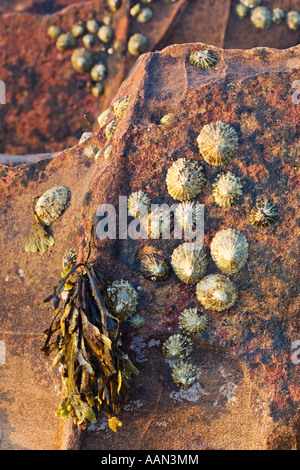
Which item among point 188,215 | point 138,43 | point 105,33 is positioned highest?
point 105,33

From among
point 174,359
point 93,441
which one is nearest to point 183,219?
point 174,359

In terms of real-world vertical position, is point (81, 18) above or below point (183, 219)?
above

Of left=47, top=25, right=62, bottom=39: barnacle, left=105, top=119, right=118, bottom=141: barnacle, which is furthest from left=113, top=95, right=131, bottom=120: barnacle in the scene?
left=47, top=25, right=62, bottom=39: barnacle

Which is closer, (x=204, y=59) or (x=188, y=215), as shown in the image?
(x=188, y=215)

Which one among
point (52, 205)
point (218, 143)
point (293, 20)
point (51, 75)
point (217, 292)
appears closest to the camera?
point (217, 292)

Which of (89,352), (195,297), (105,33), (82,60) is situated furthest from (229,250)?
(105,33)

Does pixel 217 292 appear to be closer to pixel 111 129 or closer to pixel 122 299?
pixel 122 299
